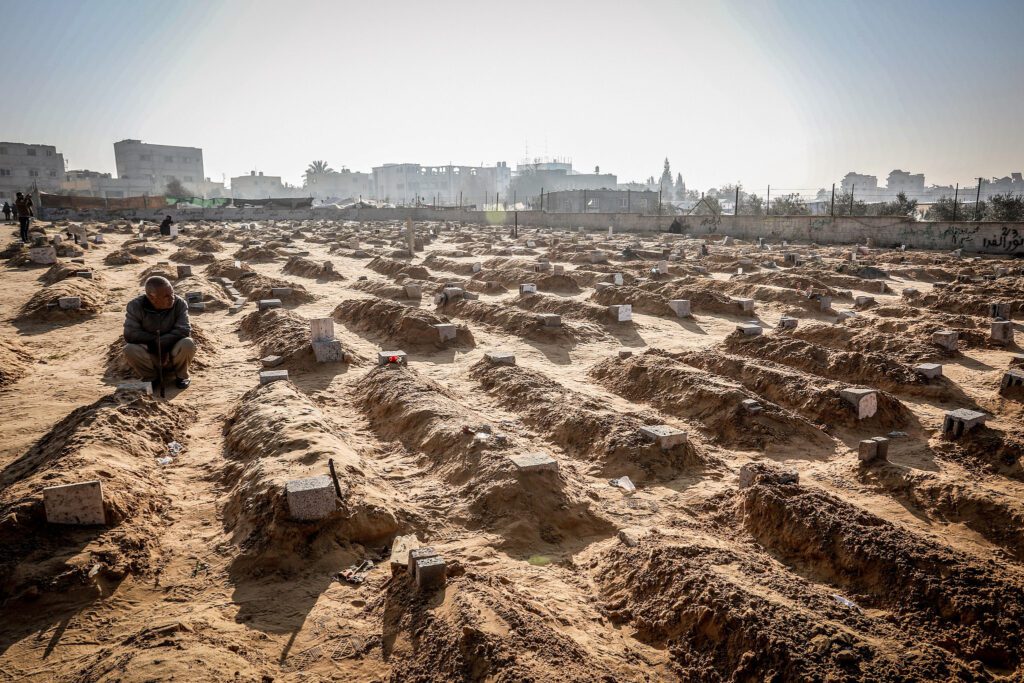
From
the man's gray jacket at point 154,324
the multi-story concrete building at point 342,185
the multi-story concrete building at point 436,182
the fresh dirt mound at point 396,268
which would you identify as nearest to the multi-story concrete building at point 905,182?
the multi-story concrete building at point 436,182

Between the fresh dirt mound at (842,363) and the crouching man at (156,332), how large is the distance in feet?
30.7

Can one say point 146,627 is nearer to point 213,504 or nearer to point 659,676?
point 213,504

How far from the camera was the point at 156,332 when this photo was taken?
819 centimetres

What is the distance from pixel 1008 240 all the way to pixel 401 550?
28191mm

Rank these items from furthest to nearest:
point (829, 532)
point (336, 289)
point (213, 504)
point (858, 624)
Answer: point (336, 289) < point (213, 504) < point (829, 532) < point (858, 624)

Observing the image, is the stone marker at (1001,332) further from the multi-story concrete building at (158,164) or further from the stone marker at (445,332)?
the multi-story concrete building at (158,164)

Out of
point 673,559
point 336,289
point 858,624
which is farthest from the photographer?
point 336,289

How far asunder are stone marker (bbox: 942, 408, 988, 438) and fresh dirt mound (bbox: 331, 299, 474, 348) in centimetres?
781

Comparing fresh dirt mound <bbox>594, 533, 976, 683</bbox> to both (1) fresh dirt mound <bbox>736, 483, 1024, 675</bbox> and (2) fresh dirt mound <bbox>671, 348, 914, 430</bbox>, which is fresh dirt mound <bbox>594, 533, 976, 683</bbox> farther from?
(2) fresh dirt mound <bbox>671, 348, 914, 430</bbox>

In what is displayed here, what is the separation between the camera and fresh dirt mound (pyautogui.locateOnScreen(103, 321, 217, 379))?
9.47 metres

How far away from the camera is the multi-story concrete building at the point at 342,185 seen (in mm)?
117875

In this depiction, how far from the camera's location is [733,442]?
741 cm

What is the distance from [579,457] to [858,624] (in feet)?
11.5

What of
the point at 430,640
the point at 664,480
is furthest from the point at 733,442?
the point at 430,640
